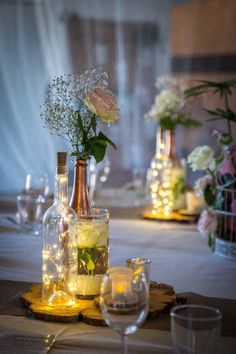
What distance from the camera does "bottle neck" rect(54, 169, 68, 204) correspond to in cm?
137

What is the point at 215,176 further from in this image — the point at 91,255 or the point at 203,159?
the point at 91,255

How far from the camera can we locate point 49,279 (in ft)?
4.58

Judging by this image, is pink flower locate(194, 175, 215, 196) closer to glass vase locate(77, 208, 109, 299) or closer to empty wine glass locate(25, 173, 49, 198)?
empty wine glass locate(25, 173, 49, 198)

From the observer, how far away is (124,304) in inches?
39.8

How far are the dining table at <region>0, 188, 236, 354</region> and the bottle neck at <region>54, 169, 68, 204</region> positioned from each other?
251 millimetres

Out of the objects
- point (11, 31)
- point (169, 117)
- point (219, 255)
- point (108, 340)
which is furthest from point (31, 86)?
point (108, 340)

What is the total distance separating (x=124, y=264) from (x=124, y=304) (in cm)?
83

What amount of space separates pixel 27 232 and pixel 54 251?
2.97 ft

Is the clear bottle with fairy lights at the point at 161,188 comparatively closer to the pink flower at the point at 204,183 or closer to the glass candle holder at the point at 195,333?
the pink flower at the point at 204,183

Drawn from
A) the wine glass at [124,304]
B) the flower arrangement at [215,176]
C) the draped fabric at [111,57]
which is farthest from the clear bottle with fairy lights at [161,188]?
the wine glass at [124,304]

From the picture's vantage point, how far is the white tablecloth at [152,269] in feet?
3.81

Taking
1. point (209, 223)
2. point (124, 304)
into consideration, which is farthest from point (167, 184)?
point (124, 304)

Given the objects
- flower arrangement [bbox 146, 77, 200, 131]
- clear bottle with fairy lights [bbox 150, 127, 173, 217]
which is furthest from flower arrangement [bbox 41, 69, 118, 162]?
flower arrangement [bbox 146, 77, 200, 131]

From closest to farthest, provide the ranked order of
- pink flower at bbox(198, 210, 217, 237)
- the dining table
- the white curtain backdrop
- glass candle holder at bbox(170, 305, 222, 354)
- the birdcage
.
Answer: glass candle holder at bbox(170, 305, 222, 354)
the dining table
the birdcage
pink flower at bbox(198, 210, 217, 237)
the white curtain backdrop
